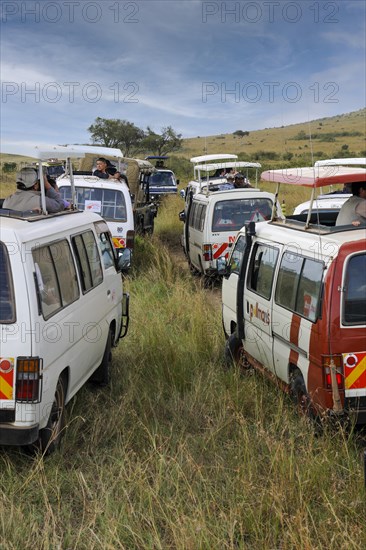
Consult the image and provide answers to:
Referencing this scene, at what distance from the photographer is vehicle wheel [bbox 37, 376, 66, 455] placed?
4.67m

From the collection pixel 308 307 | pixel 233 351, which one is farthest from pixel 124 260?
pixel 308 307

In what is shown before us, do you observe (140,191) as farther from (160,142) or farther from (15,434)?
(160,142)

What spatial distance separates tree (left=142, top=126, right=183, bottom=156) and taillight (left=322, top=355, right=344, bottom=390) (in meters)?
48.6

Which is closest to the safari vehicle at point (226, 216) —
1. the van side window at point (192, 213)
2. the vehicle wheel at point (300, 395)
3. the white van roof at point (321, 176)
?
the van side window at point (192, 213)

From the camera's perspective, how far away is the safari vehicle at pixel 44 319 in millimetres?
4188

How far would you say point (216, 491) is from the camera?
13.5 ft

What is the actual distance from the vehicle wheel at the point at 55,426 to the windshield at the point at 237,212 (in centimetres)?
720

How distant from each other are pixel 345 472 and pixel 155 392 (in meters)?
2.15

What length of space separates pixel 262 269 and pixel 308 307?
4.25 feet

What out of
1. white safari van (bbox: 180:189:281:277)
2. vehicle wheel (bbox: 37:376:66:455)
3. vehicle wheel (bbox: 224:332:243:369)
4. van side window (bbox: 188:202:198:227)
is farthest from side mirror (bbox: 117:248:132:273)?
van side window (bbox: 188:202:198:227)

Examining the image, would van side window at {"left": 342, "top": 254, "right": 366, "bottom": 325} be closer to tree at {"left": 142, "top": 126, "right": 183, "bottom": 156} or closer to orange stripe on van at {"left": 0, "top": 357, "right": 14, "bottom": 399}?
orange stripe on van at {"left": 0, "top": 357, "right": 14, "bottom": 399}

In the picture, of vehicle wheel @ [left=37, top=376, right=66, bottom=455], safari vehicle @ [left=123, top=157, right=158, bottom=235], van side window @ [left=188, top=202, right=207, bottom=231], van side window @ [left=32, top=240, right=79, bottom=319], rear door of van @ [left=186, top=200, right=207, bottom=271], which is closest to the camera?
van side window @ [left=32, top=240, right=79, bottom=319]

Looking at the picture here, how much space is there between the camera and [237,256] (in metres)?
7.36

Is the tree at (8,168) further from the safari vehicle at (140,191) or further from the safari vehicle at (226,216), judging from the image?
the safari vehicle at (226,216)
